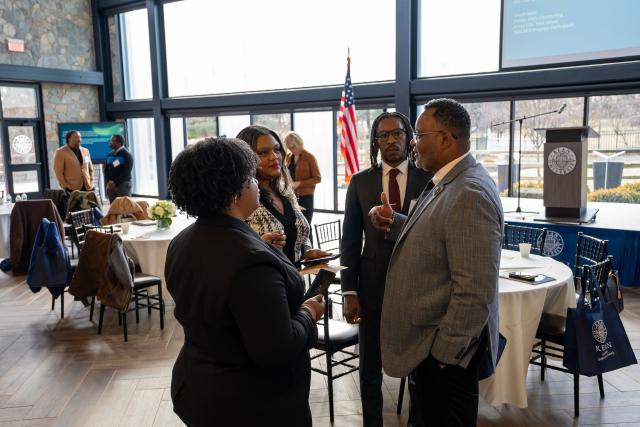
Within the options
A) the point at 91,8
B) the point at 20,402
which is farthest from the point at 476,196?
the point at 91,8

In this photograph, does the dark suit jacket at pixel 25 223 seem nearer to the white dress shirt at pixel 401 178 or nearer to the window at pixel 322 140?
the window at pixel 322 140

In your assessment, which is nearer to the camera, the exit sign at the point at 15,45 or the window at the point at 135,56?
the exit sign at the point at 15,45

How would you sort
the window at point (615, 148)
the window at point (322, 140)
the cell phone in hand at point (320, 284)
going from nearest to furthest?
the cell phone in hand at point (320, 284), the window at point (615, 148), the window at point (322, 140)

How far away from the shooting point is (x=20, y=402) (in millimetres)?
3197

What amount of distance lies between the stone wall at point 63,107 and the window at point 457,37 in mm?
7612

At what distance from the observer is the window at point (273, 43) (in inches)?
360

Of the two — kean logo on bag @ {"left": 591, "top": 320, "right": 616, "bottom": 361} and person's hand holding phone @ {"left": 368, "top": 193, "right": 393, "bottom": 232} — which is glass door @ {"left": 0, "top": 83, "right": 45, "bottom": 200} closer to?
person's hand holding phone @ {"left": 368, "top": 193, "right": 393, "bottom": 232}

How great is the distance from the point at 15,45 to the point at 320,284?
35.3 ft

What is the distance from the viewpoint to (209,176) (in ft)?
4.41

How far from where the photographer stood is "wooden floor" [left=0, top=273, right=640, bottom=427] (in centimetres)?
294

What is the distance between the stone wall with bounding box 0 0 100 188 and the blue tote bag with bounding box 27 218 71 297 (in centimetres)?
705

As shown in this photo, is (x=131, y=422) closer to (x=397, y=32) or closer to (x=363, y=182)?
(x=363, y=182)

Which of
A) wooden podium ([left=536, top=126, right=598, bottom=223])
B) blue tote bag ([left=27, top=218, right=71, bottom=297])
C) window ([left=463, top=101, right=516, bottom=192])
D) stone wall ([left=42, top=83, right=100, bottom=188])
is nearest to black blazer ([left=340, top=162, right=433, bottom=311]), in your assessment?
blue tote bag ([left=27, top=218, right=71, bottom=297])

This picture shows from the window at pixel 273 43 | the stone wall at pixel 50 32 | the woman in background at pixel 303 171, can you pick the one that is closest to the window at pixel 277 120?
the window at pixel 273 43
